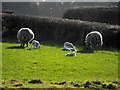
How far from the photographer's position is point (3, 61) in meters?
27.5

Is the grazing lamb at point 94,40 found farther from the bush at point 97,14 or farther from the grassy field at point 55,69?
the bush at point 97,14

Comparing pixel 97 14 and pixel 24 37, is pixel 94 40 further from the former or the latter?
pixel 97 14

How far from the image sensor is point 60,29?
4881 cm

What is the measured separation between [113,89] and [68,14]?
46.3 m

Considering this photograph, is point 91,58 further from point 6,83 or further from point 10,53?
point 6,83

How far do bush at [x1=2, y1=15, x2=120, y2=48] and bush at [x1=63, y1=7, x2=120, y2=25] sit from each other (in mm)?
10694

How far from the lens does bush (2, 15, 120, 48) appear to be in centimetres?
4397

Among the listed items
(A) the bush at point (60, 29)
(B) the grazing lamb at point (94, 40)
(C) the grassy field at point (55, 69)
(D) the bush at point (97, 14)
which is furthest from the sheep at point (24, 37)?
(D) the bush at point (97, 14)

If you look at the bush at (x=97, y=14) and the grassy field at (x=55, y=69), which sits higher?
the bush at (x=97, y=14)

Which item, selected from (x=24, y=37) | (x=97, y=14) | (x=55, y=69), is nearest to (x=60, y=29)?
(x=24, y=37)

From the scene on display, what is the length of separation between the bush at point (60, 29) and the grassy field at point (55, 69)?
32.7 feet

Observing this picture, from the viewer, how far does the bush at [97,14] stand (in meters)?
57.8

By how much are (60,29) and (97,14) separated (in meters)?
12.9

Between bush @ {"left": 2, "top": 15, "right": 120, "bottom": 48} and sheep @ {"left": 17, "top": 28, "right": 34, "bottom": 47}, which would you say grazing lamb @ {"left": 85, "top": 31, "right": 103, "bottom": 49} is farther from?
sheep @ {"left": 17, "top": 28, "right": 34, "bottom": 47}
